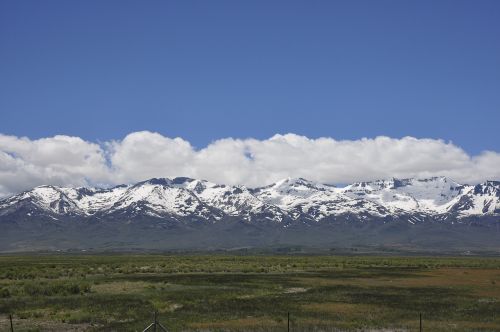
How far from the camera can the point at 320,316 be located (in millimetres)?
43094

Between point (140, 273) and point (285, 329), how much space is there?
5333 centimetres

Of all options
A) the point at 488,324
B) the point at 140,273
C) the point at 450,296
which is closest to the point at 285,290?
the point at 450,296

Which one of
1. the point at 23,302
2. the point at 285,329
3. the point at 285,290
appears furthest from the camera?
the point at 285,290

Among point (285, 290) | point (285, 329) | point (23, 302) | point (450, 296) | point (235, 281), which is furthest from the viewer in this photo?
point (235, 281)

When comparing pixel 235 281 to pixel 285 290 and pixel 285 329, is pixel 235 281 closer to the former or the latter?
pixel 285 290

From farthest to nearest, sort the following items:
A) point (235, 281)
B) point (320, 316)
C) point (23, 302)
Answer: point (235, 281)
point (23, 302)
point (320, 316)

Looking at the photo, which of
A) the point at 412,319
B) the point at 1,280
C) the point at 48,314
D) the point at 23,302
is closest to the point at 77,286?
the point at 23,302

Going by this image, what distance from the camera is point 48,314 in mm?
43375

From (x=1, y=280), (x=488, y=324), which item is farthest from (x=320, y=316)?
(x=1, y=280)

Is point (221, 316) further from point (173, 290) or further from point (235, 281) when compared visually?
point (235, 281)

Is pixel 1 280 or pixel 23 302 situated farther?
pixel 1 280

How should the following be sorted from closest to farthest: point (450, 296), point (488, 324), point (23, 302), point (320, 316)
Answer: point (488, 324) < point (320, 316) < point (23, 302) < point (450, 296)

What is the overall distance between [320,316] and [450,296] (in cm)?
1951

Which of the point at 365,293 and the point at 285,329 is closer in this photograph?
the point at 285,329
